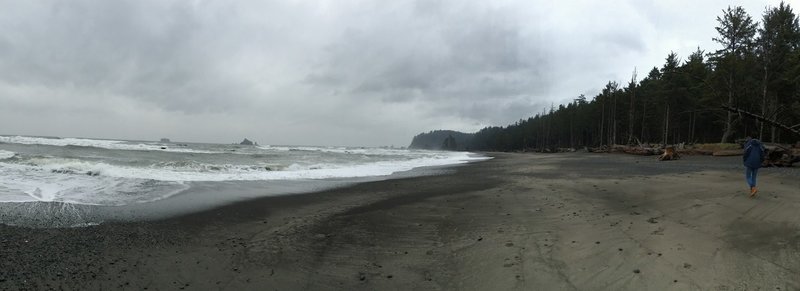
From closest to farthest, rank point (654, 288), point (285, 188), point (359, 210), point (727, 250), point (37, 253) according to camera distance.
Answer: point (654, 288) < point (727, 250) < point (37, 253) < point (359, 210) < point (285, 188)

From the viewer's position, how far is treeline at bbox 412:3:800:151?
1598 centimetres

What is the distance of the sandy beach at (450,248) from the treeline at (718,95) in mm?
1516

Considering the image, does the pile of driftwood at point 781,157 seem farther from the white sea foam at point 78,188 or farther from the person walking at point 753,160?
the white sea foam at point 78,188

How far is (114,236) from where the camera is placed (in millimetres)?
6637

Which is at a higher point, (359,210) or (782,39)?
(782,39)

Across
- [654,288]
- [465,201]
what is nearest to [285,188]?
[465,201]

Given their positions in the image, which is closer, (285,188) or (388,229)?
(388,229)

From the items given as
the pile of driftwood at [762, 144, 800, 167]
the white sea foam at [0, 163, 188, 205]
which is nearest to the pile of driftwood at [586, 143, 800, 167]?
the pile of driftwood at [762, 144, 800, 167]

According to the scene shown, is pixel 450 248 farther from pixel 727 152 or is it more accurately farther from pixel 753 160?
pixel 727 152

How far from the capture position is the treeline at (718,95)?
15975mm

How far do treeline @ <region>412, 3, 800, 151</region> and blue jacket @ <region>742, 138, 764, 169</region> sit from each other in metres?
0.38

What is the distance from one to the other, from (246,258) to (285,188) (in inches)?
333

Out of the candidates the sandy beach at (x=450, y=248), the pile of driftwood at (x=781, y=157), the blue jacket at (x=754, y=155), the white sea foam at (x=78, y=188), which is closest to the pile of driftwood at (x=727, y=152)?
the pile of driftwood at (x=781, y=157)

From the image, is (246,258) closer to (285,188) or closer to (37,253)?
(37,253)
